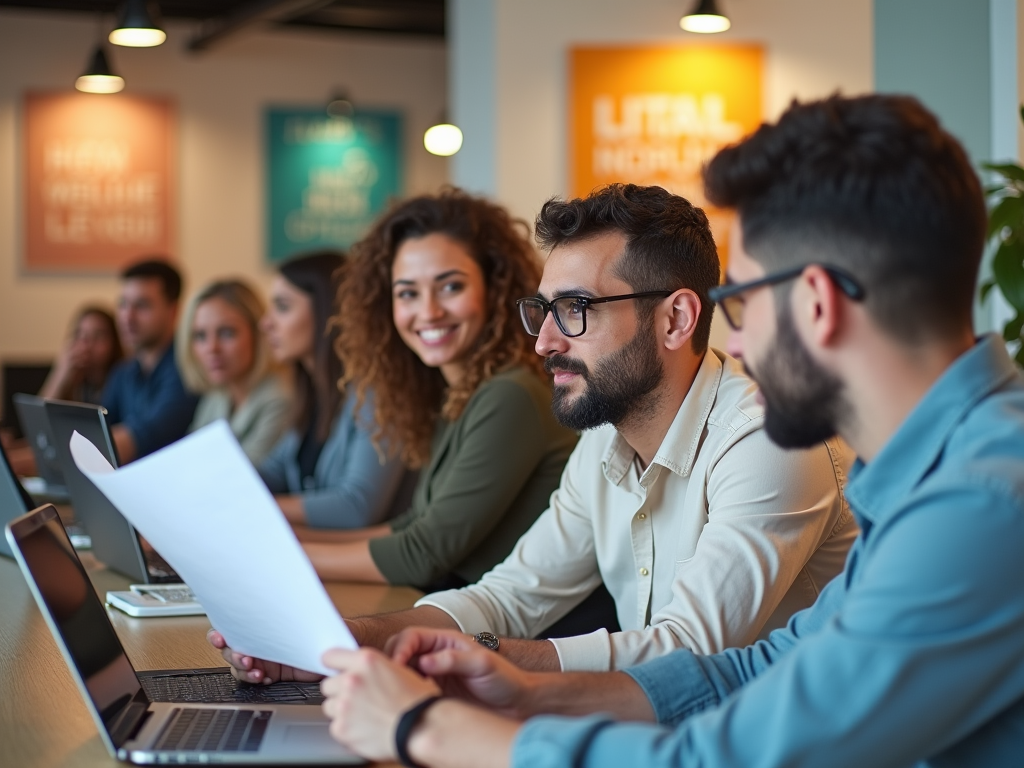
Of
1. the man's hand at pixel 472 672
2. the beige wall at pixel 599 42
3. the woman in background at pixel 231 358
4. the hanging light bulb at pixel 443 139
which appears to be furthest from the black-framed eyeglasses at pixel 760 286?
the hanging light bulb at pixel 443 139

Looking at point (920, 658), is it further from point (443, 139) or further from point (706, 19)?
point (443, 139)

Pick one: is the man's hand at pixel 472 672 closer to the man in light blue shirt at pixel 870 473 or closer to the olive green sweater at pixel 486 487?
the man in light blue shirt at pixel 870 473

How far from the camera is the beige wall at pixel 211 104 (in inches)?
285

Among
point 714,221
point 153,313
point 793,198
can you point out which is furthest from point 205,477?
point 153,313

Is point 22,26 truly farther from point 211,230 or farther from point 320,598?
point 320,598

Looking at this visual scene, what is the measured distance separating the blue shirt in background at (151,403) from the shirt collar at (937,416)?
3813 millimetres

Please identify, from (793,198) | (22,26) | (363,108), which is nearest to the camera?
(793,198)

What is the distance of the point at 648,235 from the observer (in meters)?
1.80

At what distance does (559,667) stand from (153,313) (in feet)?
14.5

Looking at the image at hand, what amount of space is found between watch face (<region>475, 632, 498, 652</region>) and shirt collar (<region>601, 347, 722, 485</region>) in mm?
379

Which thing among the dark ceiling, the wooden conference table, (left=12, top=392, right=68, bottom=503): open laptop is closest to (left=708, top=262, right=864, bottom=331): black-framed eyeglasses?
the wooden conference table

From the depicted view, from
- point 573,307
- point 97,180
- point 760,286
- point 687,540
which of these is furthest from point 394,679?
point 97,180

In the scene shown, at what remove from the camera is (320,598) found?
1.09 metres

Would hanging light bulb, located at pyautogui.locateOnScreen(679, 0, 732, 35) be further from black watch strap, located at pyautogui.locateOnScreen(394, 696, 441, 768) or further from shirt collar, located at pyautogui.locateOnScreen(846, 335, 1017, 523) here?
black watch strap, located at pyautogui.locateOnScreen(394, 696, 441, 768)
